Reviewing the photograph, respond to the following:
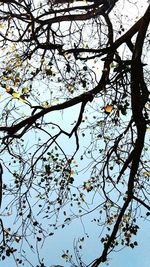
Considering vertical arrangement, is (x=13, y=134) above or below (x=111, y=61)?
below

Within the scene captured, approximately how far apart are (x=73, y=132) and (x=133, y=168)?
1266 mm

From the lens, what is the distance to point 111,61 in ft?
23.0

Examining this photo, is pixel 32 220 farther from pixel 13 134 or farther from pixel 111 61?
pixel 111 61

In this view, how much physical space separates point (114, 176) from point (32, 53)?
10.0ft

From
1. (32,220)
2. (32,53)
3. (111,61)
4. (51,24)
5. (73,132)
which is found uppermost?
(51,24)

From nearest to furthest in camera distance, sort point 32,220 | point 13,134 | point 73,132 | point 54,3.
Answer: point 13,134 < point 73,132 < point 32,220 < point 54,3

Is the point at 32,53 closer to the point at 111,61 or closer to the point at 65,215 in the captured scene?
the point at 111,61

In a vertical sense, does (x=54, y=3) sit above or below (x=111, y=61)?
above

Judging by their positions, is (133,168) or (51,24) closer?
(133,168)

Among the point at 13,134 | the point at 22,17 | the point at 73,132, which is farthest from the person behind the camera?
the point at 22,17

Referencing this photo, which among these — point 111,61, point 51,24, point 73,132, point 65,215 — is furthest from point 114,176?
point 51,24

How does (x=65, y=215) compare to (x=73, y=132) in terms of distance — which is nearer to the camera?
(x=73, y=132)

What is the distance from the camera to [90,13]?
8172 mm

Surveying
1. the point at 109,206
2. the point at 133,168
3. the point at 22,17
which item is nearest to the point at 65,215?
the point at 109,206
